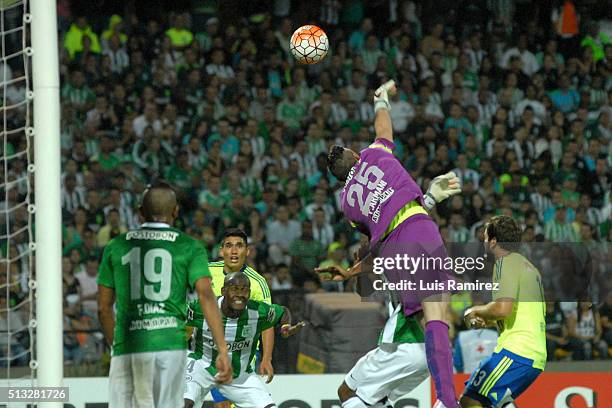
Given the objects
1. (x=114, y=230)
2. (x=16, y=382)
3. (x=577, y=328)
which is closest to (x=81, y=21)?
(x=114, y=230)

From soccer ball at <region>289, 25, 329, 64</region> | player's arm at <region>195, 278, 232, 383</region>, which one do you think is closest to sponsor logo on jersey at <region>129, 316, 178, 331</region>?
player's arm at <region>195, 278, 232, 383</region>

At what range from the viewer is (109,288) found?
6.66 metres

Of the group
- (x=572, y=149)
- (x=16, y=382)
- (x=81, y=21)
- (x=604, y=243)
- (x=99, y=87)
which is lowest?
(x=16, y=382)

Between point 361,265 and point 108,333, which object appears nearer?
point 108,333

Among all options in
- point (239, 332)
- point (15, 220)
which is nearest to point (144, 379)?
point (239, 332)

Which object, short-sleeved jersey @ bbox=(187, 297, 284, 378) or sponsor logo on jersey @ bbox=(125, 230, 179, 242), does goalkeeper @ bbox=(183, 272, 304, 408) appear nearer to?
short-sleeved jersey @ bbox=(187, 297, 284, 378)

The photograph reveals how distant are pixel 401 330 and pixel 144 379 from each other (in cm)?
178

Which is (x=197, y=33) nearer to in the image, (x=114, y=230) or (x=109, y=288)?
(x=114, y=230)

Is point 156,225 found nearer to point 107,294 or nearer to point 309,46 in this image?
point 107,294

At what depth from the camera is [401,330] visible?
24.6 ft

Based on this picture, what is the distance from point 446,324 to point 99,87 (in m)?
9.61

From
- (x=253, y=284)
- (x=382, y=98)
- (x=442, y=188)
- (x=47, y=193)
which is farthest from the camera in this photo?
(x=253, y=284)

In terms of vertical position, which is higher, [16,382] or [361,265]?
[361,265]

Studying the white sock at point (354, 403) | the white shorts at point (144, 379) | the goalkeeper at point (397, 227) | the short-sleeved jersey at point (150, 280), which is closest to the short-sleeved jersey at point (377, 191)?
the goalkeeper at point (397, 227)
